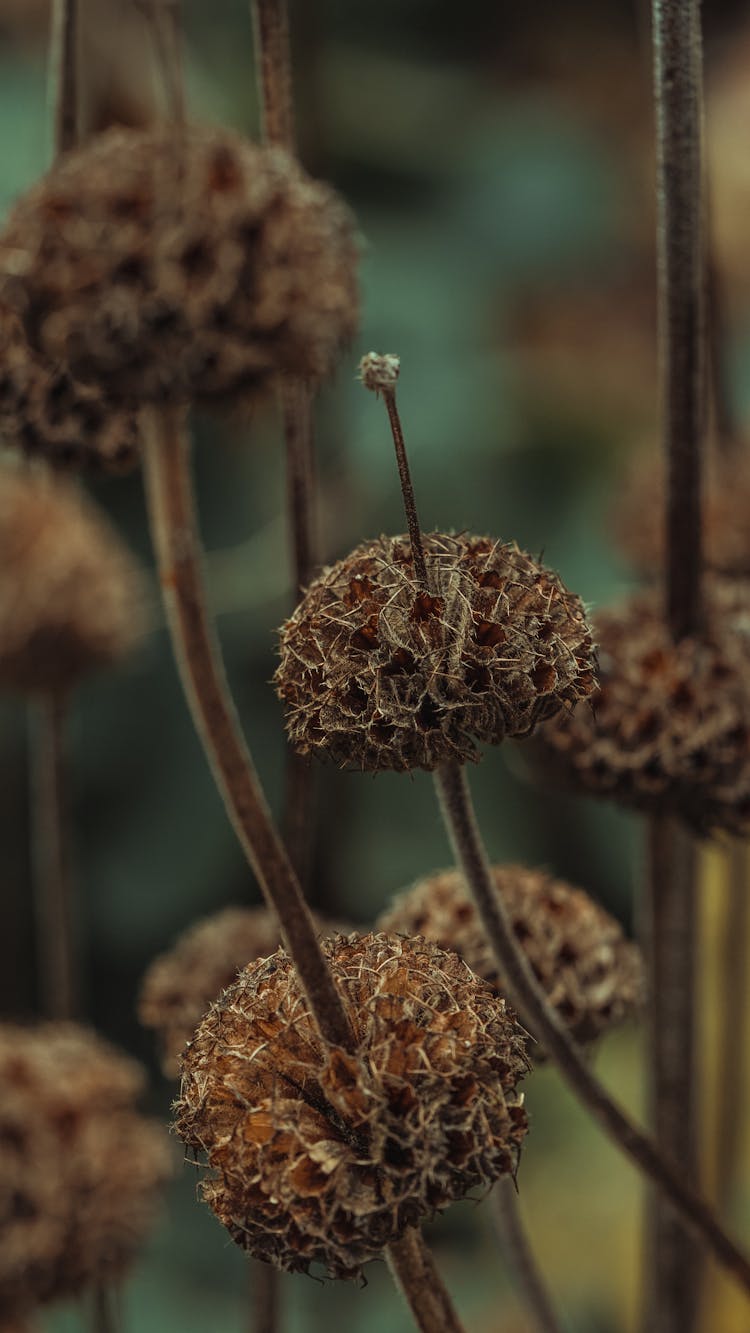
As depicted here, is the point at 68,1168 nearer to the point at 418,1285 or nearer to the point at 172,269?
the point at 418,1285

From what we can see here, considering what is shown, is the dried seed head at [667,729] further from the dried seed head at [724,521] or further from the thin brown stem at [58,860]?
the thin brown stem at [58,860]

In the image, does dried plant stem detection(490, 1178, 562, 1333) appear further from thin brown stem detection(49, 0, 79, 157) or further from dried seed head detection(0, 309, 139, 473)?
thin brown stem detection(49, 0, 79, 157)

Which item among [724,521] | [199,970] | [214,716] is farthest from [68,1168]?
[724,521]

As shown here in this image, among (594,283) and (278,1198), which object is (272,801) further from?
(278,1198)

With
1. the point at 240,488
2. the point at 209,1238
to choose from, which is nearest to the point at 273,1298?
the point at 209,1238

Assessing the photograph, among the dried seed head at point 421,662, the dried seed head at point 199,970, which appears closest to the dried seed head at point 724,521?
the dried seed head at point 199,970

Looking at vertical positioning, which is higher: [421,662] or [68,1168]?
[421,662]
